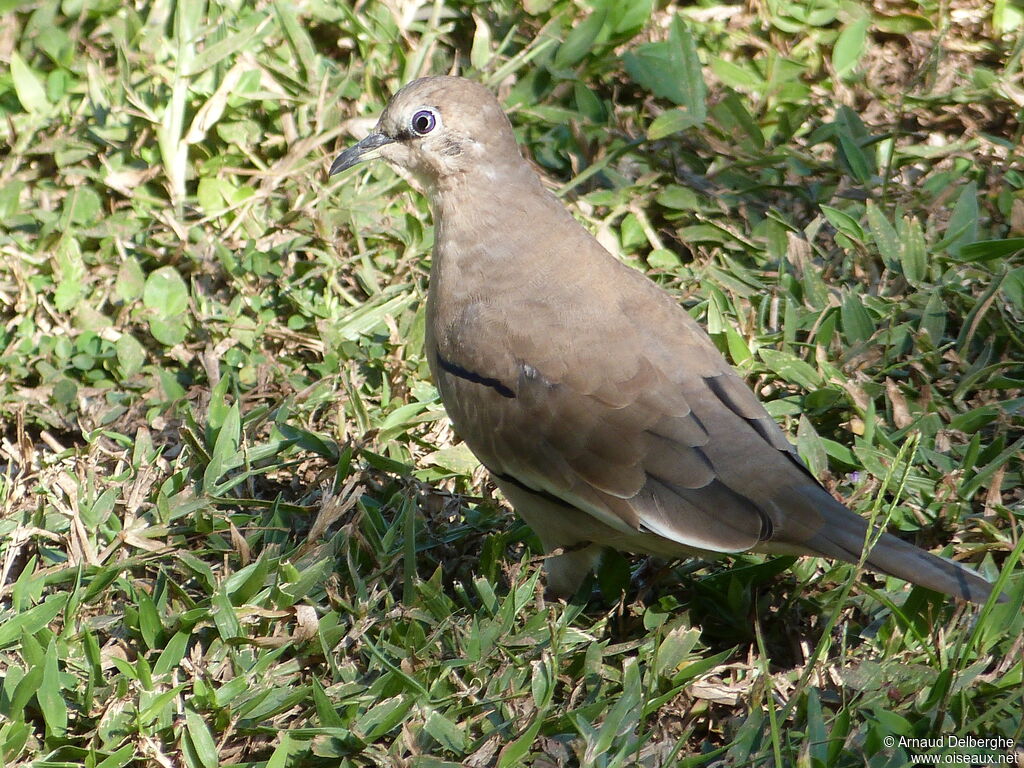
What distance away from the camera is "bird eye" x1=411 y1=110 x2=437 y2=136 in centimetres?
417

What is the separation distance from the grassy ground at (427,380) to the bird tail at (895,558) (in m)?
0.15

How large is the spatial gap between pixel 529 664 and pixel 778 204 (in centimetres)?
285

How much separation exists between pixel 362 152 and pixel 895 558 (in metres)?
2.34

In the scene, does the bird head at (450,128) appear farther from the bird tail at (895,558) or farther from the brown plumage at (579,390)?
the bird tail at (895,558)

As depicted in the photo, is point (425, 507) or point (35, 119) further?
point (35, 119)

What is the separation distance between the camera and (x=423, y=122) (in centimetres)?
419

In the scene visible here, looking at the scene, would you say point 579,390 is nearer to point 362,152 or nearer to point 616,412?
point 616,412

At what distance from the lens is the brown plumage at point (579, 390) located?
11.6ft

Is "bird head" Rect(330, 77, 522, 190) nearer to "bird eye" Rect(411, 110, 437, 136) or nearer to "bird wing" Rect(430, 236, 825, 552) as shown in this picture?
"bird eye" Rect(411, 110, 437, 136)

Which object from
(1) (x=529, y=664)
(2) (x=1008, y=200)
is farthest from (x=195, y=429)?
(2) (x=1008, y=200)

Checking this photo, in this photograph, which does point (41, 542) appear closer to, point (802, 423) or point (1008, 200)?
point (802, 423)

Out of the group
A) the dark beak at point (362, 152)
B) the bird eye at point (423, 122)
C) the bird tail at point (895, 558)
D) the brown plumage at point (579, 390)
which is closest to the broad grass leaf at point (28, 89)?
the dark beak at point (362, 152)

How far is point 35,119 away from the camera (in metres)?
5.76

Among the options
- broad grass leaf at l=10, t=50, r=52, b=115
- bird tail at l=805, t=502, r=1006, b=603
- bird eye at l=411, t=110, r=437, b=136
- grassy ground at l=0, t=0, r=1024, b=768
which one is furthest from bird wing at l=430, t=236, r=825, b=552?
broad grass leaf at l=10, t=50, r=52, b=115
